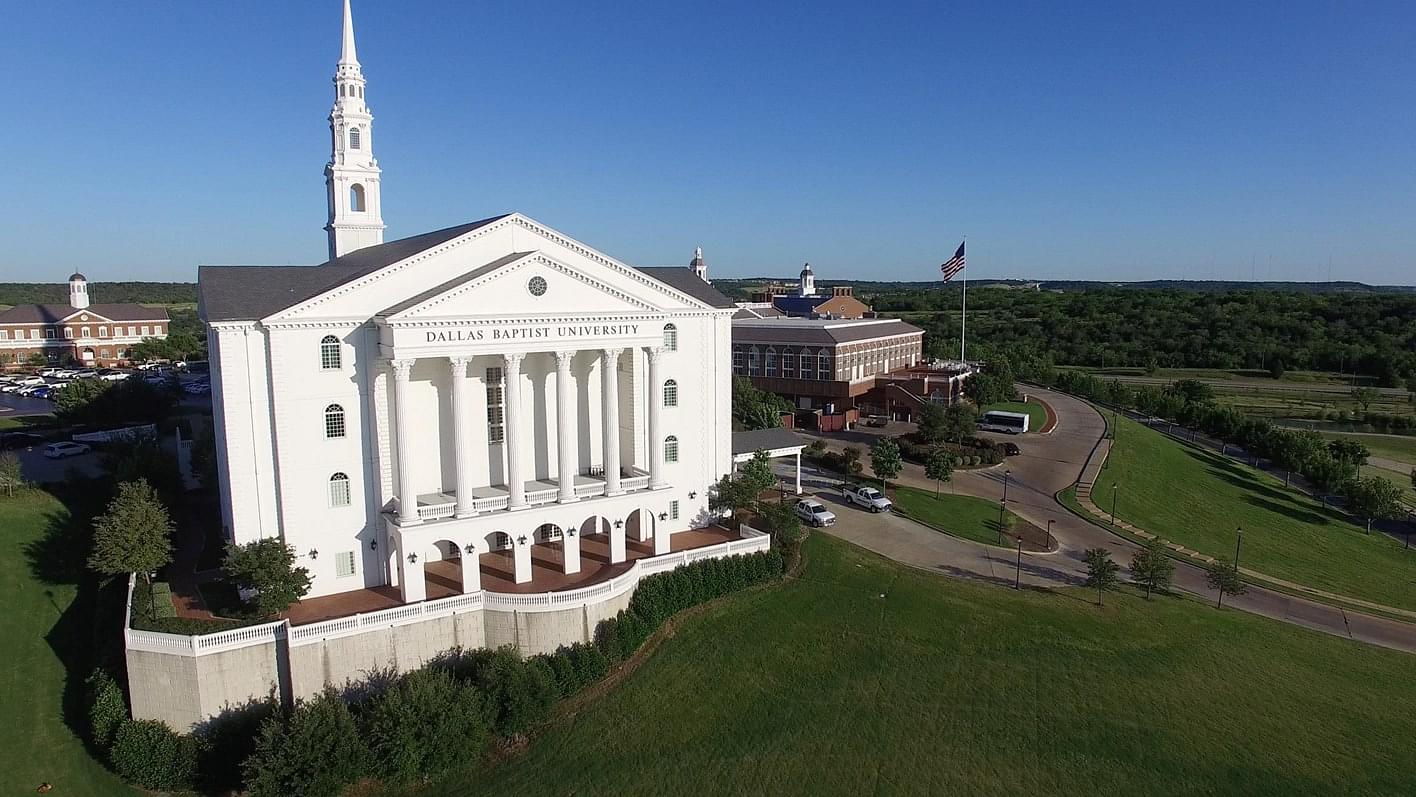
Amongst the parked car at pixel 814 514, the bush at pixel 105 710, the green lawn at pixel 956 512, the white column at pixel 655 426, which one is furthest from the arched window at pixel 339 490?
the green lawn at pixel 956 512

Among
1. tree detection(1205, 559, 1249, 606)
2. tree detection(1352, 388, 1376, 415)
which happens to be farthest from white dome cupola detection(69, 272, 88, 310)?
tree detection(1352, 388, 1376, 415)

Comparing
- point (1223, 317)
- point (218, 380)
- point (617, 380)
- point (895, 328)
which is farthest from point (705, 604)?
point (1223, 317)

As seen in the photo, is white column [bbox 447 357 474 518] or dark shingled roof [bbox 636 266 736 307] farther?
dark shingled roof [bbox 636 266 736 307]

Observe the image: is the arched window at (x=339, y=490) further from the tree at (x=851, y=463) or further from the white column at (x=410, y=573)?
the tree at (x=851, y=463)

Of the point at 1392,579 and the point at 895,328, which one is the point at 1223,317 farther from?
the point at 1392,579

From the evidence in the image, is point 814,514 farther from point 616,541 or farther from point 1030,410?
point 1030,410

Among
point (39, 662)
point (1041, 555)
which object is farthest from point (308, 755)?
point (1041, 555)

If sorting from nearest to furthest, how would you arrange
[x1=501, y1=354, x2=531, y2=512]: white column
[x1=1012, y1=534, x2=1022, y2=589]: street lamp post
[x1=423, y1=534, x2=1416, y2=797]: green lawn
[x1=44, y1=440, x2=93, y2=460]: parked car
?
[x1=423, y1=534, x2=1416, y2=797]: green lawn → [x1=501, y1=354, x2=531, y2=512]: white column → [x1=1012, y1=534, x2=1022, y2=589]: street lamp post → [x1=44, y1=440, x2=93, y2=460]: parked car

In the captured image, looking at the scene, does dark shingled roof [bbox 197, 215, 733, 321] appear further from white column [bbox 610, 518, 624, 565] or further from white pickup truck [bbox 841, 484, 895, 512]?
white pickup truck [bbox 841, 484, 895, 512]
